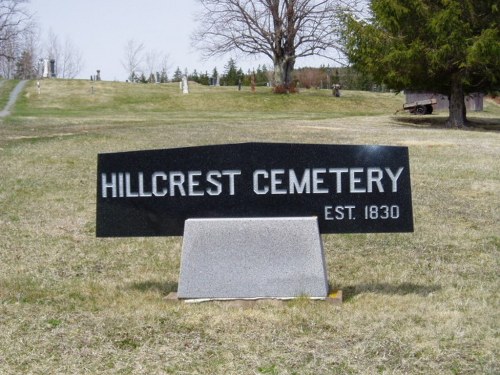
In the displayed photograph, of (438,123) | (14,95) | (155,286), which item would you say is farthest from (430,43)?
(14,95)

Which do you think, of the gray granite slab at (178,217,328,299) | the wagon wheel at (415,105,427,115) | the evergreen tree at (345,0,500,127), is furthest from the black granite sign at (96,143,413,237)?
the wagon wheel at (415,105,427,115)

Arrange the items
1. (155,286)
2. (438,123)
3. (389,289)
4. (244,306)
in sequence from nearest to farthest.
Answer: (244,306) → (389,289) → (155,286) → (438,123)

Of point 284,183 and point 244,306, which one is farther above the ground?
point 284,183

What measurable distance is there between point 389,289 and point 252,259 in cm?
117

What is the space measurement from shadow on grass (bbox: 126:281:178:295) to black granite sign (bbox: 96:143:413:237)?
61 centimetres

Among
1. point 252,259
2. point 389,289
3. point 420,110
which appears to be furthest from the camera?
point 420,110

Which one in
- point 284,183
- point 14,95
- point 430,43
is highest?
point 430,43

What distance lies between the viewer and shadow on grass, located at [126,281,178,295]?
6.07 metres

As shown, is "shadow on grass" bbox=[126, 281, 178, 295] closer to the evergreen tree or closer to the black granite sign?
the black granite sign

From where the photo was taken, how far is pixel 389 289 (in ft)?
19.8

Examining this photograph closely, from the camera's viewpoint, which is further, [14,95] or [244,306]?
[14,95]

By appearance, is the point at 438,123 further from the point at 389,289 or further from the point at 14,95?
the point at 14,95

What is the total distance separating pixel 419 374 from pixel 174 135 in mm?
17276

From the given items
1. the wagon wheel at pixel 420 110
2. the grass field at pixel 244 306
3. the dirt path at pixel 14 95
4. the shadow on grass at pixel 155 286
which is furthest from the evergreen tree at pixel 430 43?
the shadow on grass at pixel 155 286
